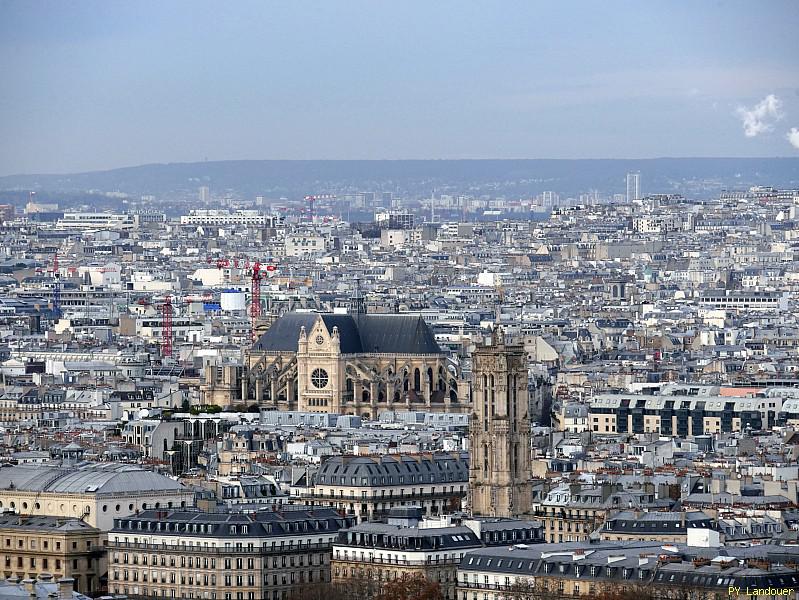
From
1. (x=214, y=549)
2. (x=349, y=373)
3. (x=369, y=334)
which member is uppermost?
(x=214, y=549)

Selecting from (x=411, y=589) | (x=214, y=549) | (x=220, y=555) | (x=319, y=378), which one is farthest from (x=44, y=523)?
(x=319, y=378)

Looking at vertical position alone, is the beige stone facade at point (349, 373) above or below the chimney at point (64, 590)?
below

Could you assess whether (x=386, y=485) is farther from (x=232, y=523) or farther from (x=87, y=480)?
(x=232, y=523)

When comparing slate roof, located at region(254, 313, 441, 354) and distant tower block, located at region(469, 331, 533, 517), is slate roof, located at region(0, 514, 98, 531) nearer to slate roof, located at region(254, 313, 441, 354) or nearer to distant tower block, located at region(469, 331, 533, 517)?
distant tower block, located at region(469, 331, 533, 517)

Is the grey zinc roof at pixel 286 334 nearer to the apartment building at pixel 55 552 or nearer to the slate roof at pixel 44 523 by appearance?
the slate roof at pixel 44 523

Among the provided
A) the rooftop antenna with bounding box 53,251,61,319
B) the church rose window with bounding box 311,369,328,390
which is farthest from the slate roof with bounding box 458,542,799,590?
the rooftop antenna with bounding box 53,251,61,319

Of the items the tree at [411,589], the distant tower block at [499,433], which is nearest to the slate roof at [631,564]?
the tree at [411,589]
